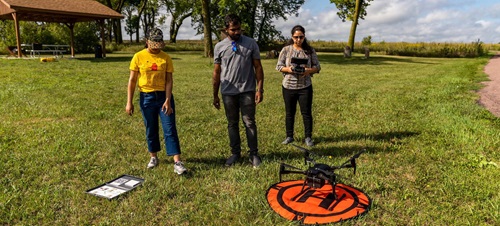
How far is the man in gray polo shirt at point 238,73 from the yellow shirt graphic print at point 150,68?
74 centimetres

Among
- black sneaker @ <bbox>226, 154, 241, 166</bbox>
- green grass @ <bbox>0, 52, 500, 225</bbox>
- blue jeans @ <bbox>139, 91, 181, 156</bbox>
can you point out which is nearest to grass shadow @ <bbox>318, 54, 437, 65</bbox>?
green grass @ <bbox>0, 52, 500, 225</bbox>

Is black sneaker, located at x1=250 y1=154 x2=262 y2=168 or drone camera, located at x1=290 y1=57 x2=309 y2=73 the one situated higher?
drone camera, located at x1=290 y1=57 x2=309 y2=73

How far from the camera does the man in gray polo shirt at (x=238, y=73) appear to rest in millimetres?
4598

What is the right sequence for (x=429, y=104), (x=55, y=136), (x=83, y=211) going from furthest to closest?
(x=429, y=104), (x=55, y=136), (x=83, y=211)

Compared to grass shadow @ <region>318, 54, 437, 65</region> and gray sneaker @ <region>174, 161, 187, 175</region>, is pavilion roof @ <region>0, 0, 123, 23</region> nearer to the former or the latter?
grass shadow @ <region>318, 54, 437, 65</region>

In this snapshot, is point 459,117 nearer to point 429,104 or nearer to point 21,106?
point 429,104

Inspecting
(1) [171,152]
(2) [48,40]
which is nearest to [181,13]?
(2) [48,40]

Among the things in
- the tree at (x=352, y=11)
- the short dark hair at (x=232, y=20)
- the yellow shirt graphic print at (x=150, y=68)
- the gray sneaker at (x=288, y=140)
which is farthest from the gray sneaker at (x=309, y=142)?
the tree at (x=352, y=11)

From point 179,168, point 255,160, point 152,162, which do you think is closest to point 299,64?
point 255,160

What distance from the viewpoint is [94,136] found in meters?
6.23

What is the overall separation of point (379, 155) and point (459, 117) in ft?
11.9

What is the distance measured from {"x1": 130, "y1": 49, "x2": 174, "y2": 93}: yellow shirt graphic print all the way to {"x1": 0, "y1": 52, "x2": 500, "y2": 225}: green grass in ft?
3.79

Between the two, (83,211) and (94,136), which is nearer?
(83,211)

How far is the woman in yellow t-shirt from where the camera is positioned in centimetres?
435
